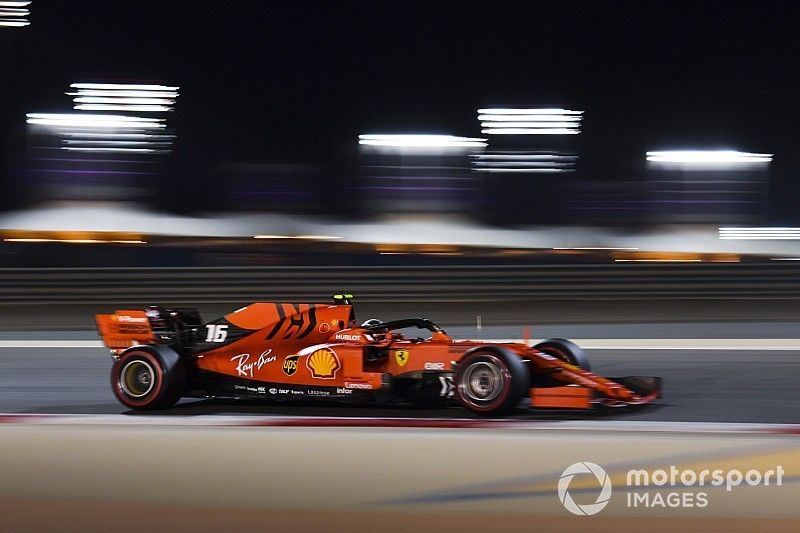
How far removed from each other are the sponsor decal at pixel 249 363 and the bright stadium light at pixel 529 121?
1218 centimetres

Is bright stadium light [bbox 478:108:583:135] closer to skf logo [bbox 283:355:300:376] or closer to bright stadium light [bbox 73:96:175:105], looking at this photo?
bright stadium light [bbox 73:96:175:105]

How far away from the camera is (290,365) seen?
652cm

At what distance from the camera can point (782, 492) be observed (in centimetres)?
405

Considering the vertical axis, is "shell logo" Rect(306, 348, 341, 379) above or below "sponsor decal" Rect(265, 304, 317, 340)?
below

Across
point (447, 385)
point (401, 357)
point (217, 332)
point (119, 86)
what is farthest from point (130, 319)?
point (119, 86)

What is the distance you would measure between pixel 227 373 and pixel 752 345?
5.94 m

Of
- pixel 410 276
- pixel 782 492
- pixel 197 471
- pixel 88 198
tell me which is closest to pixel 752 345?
pixel 410 276

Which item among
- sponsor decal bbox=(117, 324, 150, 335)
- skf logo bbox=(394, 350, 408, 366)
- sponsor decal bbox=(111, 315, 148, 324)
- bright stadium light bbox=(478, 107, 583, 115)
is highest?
bright stadium light bbox=(478, 107, 583, 115)

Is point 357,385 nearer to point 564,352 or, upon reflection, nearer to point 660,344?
point 564,352

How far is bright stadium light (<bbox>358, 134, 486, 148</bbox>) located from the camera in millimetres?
17172

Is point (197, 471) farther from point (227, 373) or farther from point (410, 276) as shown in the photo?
point (410, 276)

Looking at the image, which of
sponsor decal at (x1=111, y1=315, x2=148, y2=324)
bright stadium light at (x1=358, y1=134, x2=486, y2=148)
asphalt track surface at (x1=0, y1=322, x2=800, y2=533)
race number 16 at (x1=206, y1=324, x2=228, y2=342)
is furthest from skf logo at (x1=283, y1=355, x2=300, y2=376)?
bright stadium light at (x1=358, y1=134, x2=486, y2=148)

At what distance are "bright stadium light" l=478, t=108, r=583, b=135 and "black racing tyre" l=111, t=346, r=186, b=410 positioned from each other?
12342 millimetres

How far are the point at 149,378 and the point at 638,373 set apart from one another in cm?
396
